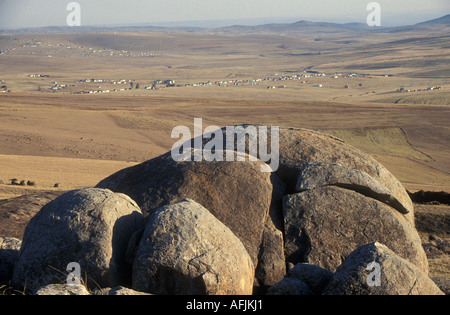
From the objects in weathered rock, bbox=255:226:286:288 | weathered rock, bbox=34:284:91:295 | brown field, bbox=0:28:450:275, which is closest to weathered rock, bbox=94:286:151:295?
weathered rock, bbox=34:284:91:295

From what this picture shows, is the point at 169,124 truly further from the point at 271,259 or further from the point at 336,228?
the point at 271,259

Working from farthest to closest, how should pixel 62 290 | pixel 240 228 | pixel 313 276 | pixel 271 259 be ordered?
pixel 240 228, pixel 271 259, pixel 313 276, pixel 62 290

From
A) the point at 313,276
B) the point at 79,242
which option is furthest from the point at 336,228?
the point at 79,242

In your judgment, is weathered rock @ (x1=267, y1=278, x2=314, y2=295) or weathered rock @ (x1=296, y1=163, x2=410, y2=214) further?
weathered rock @ (x1=296, y1=163, x2=410, y2=214)

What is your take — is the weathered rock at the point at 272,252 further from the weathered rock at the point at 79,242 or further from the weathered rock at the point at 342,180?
the weathered rock at the point at 79,242

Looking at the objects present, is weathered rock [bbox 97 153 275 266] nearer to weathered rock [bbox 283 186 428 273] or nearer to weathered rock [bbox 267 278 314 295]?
weathered rock [bbox 283 186 428 273]
